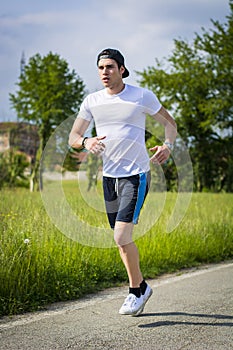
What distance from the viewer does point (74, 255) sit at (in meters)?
6.05

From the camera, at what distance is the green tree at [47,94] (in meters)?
37.2

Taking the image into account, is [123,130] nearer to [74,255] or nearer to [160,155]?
[160,155]

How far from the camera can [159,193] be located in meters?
6.19

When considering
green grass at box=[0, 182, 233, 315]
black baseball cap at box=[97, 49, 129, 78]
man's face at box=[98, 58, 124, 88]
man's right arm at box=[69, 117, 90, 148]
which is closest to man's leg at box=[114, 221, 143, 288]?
man's right arm at box=[69, 117, 90, 148]

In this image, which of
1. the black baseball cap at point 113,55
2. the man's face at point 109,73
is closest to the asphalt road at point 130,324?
the man's face at point 109,73

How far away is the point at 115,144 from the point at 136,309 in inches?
53.6

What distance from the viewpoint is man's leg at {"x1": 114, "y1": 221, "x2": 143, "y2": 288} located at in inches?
180

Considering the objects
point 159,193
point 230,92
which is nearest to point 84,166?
point 159,193

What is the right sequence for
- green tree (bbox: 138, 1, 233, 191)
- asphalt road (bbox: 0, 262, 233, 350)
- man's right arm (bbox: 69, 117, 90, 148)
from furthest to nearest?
green tree (bbox: 138, 1, 233, 191), man's right arm (bbox: 69, 117, 90, 148), asphalt road (bbox: 0, 262, 233, 350)

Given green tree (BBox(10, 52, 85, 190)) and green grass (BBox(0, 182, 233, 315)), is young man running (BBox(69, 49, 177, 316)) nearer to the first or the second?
green grass (BBox(0, 182, 233, 315))

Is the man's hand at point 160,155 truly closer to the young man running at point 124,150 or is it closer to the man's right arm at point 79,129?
the young man running at point 124,150

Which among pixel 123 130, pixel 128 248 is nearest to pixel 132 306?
pixel 128 248

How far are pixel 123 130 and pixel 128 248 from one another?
97 cm

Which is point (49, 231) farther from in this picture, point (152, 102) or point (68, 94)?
point (68, 94)
